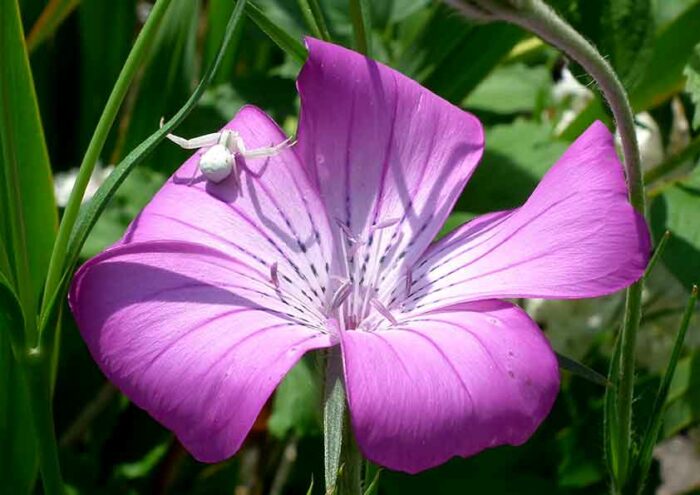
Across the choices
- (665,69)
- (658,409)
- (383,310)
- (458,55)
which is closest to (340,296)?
(383,310)

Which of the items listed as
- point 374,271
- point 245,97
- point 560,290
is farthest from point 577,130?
point 560,290

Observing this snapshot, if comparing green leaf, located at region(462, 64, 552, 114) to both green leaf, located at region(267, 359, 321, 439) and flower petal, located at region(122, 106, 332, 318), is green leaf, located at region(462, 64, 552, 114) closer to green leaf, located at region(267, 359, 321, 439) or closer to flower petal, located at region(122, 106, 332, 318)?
green leaf, located at region(267, 359, 321, 439)

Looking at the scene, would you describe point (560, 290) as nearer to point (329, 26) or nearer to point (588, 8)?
point (588, 8)

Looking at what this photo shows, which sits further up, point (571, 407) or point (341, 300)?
point (341, 300)

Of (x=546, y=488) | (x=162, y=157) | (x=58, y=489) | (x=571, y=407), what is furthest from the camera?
(x=162, y=157)

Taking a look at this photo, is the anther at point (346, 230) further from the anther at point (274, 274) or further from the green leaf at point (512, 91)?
the green leaf at point (512, 91)

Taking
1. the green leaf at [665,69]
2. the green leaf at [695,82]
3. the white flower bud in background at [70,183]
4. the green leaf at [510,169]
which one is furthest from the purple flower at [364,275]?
the white flower bud in background at [70,183]
